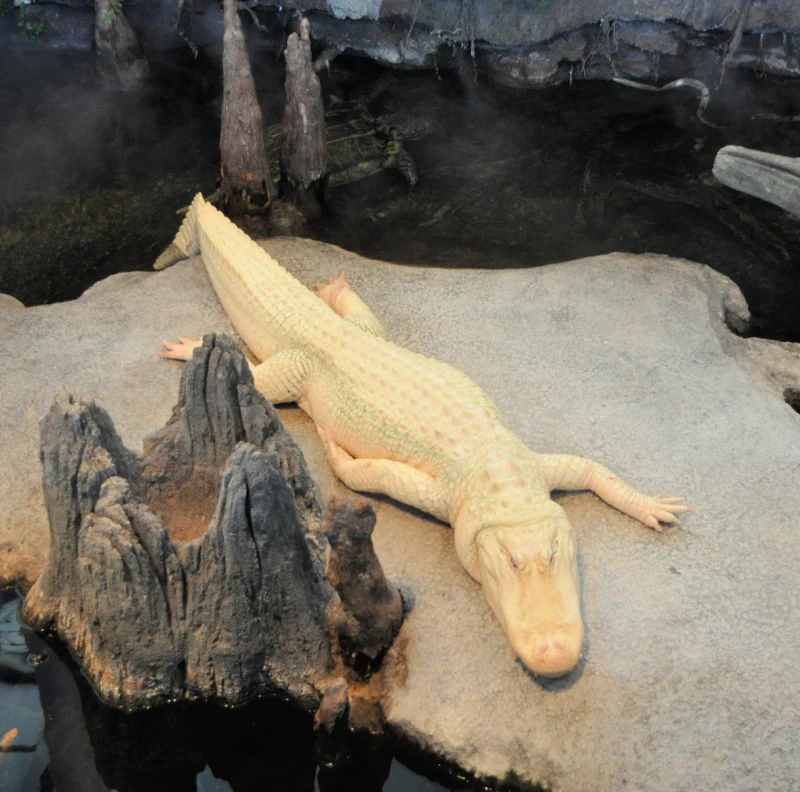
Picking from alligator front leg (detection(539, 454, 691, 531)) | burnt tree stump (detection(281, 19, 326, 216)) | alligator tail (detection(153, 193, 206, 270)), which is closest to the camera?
alligator front leg (detection(539, 454, 691, 531))

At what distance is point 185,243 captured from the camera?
21.7ft

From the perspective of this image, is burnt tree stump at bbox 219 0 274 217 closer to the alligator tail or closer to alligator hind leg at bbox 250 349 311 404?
the alligator tail

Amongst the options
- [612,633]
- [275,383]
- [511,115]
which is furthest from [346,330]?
[511,115]

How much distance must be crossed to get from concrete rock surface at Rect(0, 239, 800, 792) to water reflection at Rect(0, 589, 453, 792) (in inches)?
13.6

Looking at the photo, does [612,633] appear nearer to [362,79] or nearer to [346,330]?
[346,330]

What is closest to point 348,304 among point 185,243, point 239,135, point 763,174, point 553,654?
point 185,243

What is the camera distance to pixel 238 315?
5.74m

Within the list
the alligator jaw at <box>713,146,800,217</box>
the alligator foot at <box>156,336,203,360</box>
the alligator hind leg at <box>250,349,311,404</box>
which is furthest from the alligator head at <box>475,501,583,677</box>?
the alligator jaw at <box>713,146,800,217</box>

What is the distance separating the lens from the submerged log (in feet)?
11.7

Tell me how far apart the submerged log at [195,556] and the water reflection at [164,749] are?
0.10m

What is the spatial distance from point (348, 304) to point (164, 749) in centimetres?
298

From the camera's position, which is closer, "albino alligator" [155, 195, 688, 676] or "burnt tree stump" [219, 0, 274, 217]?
"albino alligator" [155, 195, 688, 676]

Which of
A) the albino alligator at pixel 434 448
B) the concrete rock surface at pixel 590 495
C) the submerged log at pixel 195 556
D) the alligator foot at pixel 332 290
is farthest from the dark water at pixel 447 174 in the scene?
the submerged log at pixel 195 556

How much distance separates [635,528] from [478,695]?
123 centimetres
